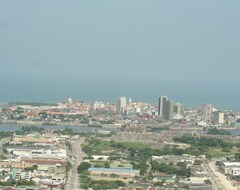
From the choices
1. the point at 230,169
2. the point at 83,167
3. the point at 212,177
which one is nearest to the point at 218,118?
the point at 230,169

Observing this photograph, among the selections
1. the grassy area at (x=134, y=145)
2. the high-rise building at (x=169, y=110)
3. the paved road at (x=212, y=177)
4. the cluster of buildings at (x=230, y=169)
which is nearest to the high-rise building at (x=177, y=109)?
the high-rise building at (x=169, y=110)

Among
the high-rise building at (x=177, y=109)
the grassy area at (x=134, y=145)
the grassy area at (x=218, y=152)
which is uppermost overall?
the high-rise building at (x=177, y=109)

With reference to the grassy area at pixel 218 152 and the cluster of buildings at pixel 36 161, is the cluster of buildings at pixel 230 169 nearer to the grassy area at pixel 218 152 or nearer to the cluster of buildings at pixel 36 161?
the grassy area at pixel 218 152

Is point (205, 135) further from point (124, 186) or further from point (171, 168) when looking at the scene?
point (124, 186)

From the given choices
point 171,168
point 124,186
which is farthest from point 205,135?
point 124,186

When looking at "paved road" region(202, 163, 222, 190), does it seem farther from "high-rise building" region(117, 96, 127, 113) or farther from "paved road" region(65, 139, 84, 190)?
"high-rise building" region(117, 96, 127, 113)

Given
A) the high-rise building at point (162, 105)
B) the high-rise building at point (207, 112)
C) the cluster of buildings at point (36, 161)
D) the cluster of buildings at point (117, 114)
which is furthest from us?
the high-rise building at point (207, 112)
